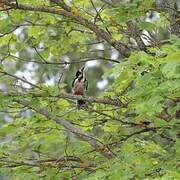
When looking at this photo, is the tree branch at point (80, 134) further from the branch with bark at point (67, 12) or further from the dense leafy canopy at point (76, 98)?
the branch with bark at point (67, 12)

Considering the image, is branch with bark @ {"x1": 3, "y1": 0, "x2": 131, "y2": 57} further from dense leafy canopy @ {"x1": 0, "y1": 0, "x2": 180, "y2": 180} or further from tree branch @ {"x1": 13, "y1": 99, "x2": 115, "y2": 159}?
tree branch @ {"x1": 13, "y1": 99, "x2": 115, "y2": 159}

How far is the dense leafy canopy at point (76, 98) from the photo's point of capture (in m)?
3.39

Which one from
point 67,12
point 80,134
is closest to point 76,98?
point 80,134

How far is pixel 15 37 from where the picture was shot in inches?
179

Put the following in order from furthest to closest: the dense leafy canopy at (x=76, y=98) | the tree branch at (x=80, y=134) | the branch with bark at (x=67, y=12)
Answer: the tree branch at (x=80, y=134) < the branch with bark at (x=67, y=12) < the dense leafy canopy at (x=76, y=98)

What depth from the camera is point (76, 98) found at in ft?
12.0

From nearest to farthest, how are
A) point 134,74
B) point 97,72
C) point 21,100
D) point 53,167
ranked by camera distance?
point 134,74
point 21,100
point 53,167
point 97,72

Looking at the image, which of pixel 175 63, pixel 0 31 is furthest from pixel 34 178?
pixel 175 63

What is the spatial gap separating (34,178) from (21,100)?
645 mm

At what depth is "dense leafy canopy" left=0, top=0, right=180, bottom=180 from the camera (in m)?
3.39

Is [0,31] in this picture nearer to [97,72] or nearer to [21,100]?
[21,100]

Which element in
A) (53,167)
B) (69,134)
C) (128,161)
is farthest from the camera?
(69,134)

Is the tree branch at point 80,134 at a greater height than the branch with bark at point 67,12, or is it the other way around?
the branch with bark at point 67,12

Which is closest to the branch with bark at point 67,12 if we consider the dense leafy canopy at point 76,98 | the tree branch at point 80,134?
the dense leafy canopy at point 76,98
